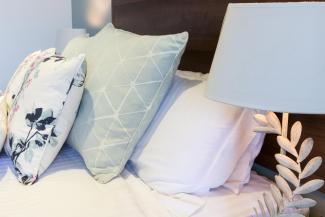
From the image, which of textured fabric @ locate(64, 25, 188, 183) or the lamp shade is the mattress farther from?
the lamp shade

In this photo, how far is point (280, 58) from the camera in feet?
1.82

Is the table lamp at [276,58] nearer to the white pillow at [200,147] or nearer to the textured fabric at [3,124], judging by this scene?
the white pillow at [200,147]

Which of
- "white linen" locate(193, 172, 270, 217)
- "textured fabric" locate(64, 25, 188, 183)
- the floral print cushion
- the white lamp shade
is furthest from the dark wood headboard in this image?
the white lamp shade

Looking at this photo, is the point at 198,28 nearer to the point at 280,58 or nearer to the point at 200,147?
the point at 200,147

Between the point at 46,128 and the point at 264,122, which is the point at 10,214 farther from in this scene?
the point at 264,122

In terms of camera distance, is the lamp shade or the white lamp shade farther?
the white lamp shade

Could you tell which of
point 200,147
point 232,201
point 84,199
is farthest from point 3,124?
point 232,201

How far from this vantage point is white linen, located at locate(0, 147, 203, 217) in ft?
2.77

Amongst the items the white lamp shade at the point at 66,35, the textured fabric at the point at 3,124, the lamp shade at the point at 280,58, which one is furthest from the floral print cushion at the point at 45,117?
the white lamp shade at the point at 66,35

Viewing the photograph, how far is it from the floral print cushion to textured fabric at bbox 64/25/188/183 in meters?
0.07

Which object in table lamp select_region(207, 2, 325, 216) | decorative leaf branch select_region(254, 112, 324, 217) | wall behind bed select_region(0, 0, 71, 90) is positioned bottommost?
wall behind bed select_region(0, 0, 71, 90)

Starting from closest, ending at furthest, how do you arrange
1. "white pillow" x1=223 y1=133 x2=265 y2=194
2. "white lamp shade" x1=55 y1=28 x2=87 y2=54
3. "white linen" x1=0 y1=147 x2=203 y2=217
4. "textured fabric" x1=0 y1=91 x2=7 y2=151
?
"white linen" x1=0 y1=147 x2=203 y2=217 → "white pillow" x1=223 y1=133 x2=265 y2=194 → "textured fabric" x1=0 y1=91 x2=7 y2=151 → "white lamp shade" x1=55 y1=28 x2=87 y2=54

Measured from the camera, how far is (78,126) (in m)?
1.10

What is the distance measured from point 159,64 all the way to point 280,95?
48 cm
